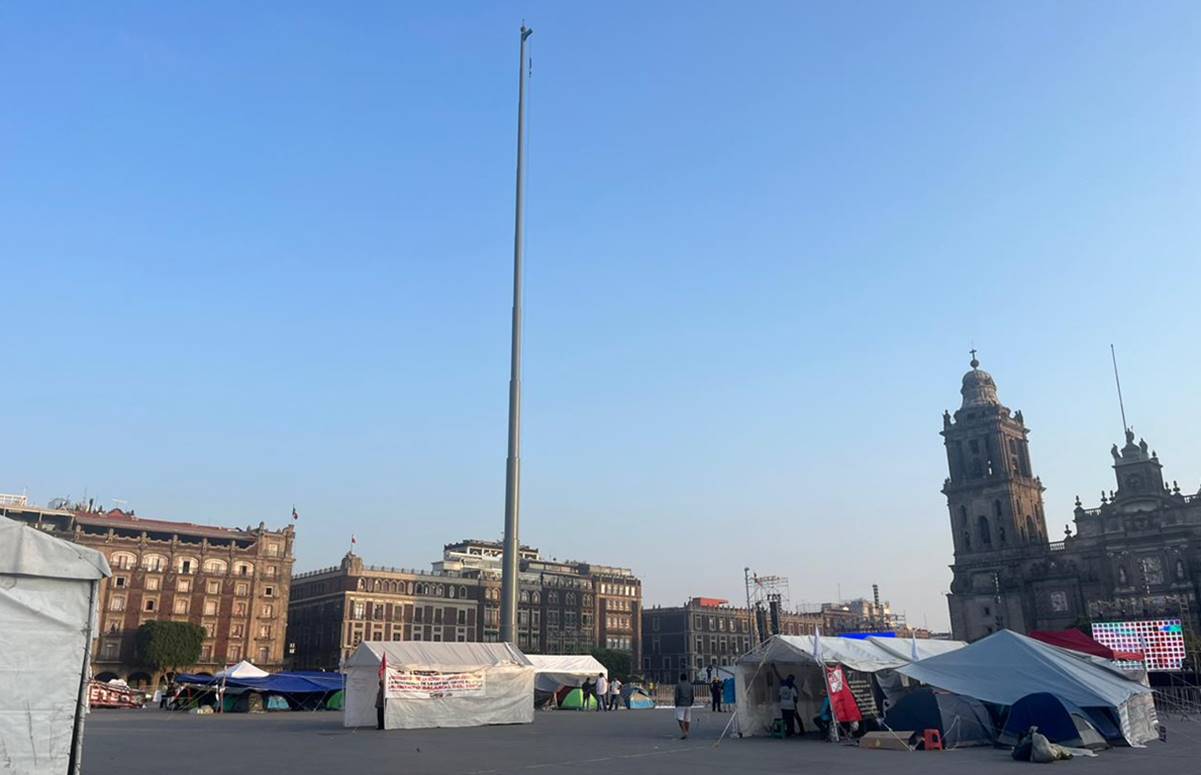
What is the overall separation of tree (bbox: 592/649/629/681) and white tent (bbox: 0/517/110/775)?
95.9m

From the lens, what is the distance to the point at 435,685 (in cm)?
2514

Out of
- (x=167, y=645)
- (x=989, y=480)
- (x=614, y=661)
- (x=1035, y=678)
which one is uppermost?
(x=989, y=480)

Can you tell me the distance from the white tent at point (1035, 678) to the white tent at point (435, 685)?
11.9 m

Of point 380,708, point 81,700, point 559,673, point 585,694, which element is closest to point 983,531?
point 585,694

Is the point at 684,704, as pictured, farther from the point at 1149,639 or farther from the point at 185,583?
the point at 185,583

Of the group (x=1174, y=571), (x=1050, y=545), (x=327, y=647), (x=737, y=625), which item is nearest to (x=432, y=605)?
(x=327, y=647)

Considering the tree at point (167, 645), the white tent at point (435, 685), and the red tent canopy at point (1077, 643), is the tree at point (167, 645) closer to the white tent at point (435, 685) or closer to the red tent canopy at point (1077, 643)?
the white tent at point (435, 685)

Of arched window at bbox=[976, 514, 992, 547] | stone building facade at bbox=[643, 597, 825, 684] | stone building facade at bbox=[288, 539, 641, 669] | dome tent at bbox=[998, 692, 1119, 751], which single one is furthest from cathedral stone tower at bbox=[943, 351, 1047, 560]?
dome tent at bbox=[998, 692, 1119, 751]

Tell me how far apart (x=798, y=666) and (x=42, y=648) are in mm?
19165

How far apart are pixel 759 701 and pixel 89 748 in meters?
15.4

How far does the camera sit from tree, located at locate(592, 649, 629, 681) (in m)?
102

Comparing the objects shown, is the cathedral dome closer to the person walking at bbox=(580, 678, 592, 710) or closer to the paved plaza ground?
the person walking at bbox=(580, 678, 592, 710)

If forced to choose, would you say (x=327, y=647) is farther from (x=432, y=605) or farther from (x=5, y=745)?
(x=5, y=745)

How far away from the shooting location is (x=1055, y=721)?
1767 cm
